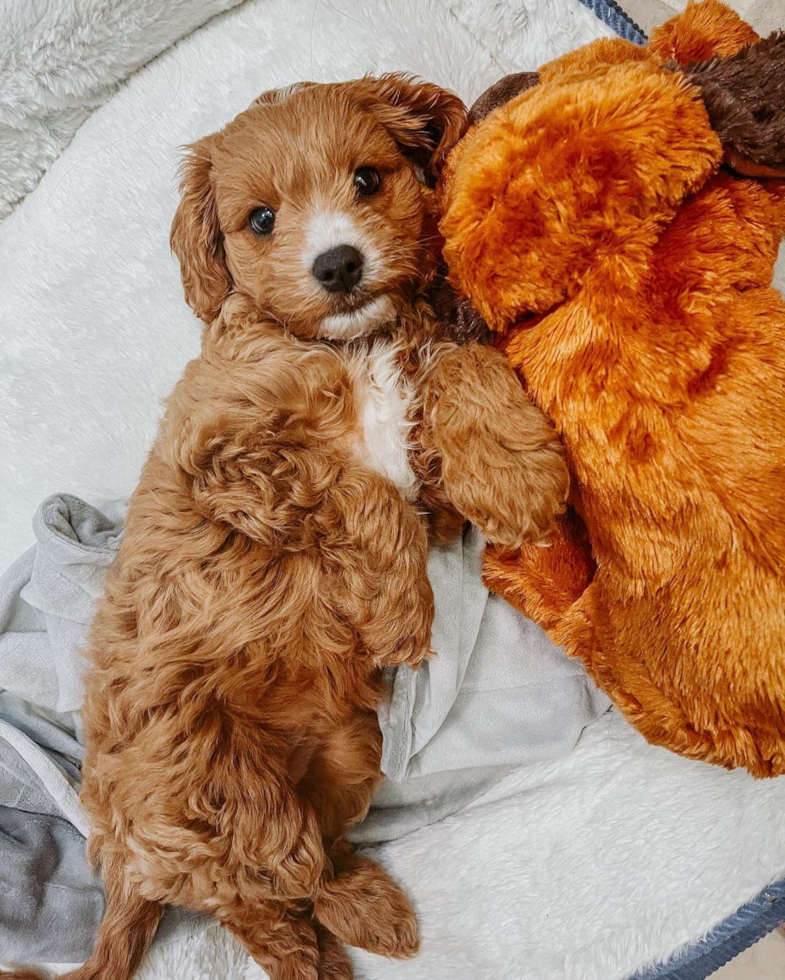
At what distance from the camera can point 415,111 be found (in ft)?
4.90

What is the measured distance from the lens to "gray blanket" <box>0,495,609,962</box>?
155 centimetres

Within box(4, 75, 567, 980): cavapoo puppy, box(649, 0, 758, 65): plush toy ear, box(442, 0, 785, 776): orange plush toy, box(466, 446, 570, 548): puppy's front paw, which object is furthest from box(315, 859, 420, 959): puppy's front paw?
box(649, 0, 758, 65): plush toy ear

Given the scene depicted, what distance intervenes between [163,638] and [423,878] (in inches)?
37.5

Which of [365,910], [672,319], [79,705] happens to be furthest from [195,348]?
[365,910]

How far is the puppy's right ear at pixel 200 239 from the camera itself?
5.03 feet

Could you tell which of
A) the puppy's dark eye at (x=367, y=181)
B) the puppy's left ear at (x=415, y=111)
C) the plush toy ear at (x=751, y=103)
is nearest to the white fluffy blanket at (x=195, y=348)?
the puppy's left ear at (x=415, y=111)

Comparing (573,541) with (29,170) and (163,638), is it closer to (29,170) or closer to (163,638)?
(163,638)

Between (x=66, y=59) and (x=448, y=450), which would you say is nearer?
(x=448, y=450)

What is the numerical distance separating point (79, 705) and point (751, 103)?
193 centimetres

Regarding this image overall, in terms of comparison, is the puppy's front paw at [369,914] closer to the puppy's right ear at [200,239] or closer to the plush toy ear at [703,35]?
the puppy's right ear at [200,239]

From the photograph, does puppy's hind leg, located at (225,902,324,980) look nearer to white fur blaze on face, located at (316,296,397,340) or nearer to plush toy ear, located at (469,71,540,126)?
white fur blaze on face, located at (316,296,397,340)

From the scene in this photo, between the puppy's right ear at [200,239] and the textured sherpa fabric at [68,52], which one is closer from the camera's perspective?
the puppy's right ear at [200,239]

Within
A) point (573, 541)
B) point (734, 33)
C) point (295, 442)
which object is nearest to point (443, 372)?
point (295, 442)

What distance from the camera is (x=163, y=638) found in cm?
138
